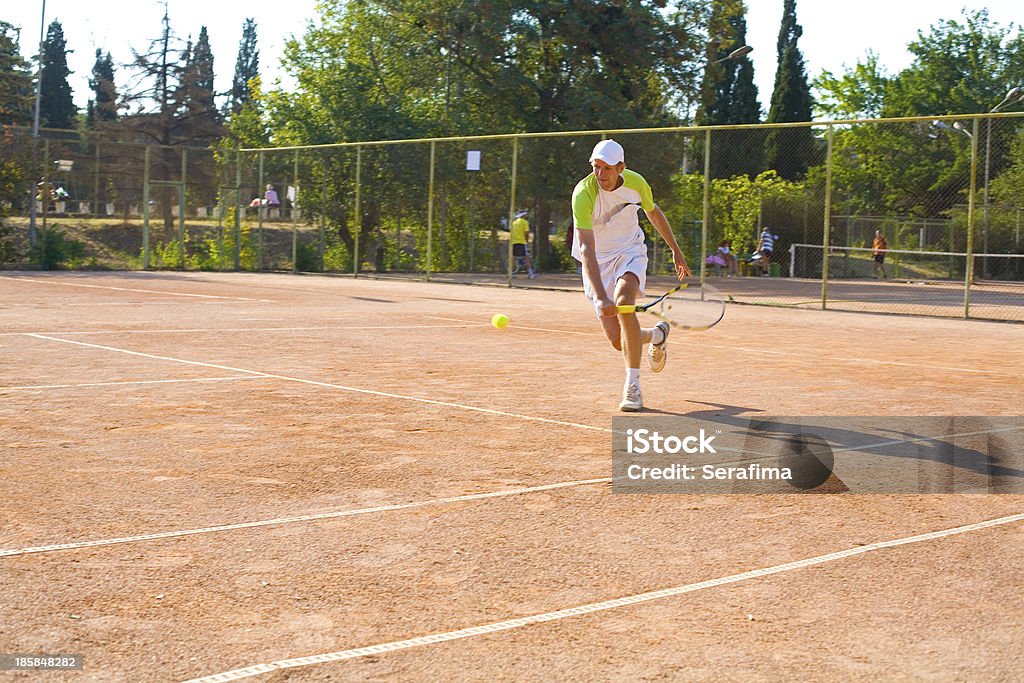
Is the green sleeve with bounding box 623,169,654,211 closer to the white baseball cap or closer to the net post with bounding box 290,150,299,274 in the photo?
the white baseball cap

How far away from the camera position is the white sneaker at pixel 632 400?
8.40 m

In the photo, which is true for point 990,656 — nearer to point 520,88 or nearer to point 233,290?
point 233,290

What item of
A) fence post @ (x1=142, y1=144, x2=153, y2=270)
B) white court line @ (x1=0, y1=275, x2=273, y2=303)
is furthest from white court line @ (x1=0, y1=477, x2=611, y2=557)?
fence post @ (x1=142, y1=144, x2=153, y2=270)

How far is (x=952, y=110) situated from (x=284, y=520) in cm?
5822

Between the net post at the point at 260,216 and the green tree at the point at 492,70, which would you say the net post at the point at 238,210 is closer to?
the net post at the point at 260,216

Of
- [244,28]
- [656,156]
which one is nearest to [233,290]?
[656,156]

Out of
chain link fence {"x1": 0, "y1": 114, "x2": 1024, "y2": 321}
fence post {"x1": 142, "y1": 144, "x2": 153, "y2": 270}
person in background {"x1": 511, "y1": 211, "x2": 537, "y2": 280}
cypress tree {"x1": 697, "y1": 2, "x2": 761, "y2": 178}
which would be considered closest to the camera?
person in background {"x1": 511, "y1": 211, "x2": 537, "y2": 280}

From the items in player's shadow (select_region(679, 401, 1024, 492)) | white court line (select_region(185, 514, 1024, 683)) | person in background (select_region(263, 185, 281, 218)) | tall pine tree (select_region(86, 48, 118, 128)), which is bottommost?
white court line (select_region(185, 514, 1024, 683))

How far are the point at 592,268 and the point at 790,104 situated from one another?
56061mm

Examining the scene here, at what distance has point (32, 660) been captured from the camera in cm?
353

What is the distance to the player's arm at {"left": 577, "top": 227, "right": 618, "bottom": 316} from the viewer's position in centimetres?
828

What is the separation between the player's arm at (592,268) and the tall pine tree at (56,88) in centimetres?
8102

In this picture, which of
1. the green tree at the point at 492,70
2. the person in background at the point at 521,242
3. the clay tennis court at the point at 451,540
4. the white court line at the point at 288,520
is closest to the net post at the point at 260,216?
the green tree at the point at 492,70

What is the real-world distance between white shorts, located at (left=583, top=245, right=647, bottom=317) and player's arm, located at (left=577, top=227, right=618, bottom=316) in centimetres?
18
